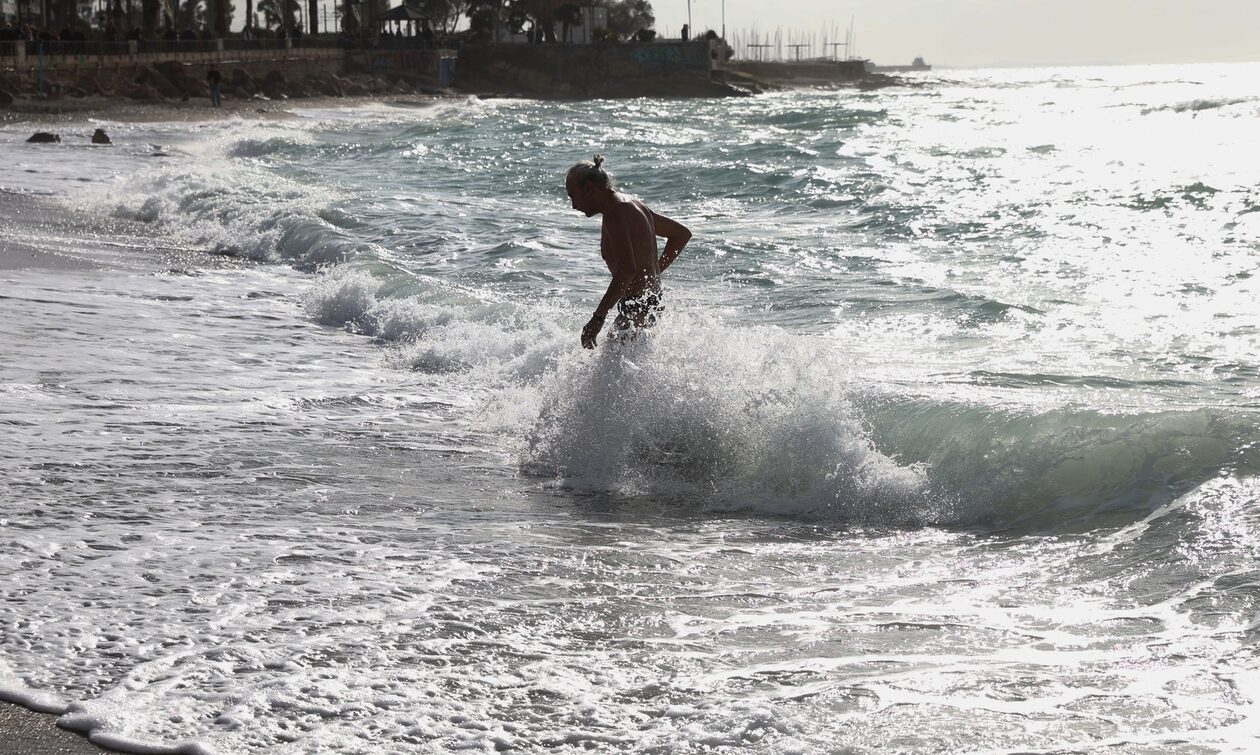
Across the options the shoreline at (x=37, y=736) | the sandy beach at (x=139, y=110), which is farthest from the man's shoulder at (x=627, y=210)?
the sandy beach at (x=139, y=110)

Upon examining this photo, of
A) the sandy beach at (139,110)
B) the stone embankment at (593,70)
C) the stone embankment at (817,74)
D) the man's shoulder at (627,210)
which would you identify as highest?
the stone embankment at (817,74)

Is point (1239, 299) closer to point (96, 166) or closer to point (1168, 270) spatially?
point (1168, 270)

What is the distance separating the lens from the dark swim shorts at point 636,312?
620cm

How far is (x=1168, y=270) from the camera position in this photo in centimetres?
1071

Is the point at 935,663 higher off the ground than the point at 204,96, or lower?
lower

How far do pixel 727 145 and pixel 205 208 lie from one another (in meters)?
14.4

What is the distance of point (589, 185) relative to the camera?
18.8ft

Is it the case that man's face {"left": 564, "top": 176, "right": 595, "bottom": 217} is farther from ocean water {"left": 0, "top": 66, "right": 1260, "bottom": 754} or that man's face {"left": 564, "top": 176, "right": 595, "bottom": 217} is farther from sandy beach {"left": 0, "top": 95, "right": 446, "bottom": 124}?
sandy beach {"left": 0, "top": 95, "right": 446, "bottom": 124}

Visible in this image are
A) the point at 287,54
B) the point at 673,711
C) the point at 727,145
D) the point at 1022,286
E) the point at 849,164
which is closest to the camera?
the point at 673,711

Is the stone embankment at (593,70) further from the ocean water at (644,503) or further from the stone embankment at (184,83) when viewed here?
the ocean water at (644,503)

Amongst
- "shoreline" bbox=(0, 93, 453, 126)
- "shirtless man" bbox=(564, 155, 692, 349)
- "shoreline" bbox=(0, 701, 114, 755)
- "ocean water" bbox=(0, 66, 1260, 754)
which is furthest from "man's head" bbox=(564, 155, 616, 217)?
"shoreline" bbox=(0, 93, 453, 126)

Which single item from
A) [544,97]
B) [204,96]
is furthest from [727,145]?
[544,97]

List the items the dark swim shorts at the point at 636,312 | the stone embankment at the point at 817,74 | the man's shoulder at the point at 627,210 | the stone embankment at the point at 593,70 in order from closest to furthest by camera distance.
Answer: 1. the man's shoulder at the point at 627,210
2. the dark swim shorts at the point at 636,312
3. the stone embankment at the point at 593,70
4. the stone embankment at the point at 817,74

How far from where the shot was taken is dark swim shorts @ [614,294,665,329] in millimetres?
6203
